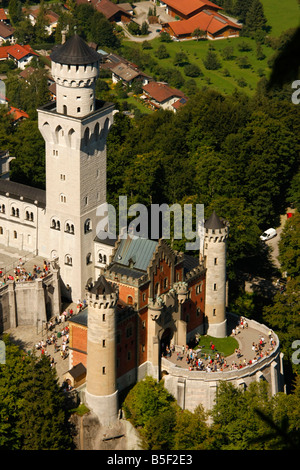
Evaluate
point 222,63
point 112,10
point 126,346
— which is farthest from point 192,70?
point 126,346

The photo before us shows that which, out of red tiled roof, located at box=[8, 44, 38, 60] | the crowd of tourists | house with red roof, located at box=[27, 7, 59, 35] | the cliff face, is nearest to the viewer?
the cliff face

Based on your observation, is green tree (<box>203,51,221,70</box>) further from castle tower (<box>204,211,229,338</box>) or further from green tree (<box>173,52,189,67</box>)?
castle tower (<box>204,211,229,338</box>)

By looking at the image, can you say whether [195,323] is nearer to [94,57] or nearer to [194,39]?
[94,57]

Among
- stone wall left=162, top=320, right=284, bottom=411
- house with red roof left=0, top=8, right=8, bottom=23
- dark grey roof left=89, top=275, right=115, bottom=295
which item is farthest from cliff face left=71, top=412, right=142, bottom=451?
house with red roof left=0, top=8, right=8, bottom=23

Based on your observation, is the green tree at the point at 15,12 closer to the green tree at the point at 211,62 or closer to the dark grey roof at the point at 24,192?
the green tree at the point at 211,62

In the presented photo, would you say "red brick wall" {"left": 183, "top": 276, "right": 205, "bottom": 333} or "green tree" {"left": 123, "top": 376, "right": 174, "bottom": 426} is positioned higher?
"red brick wall" {"left": 183, "top": 276, "right": 205, "bottom": 333}
